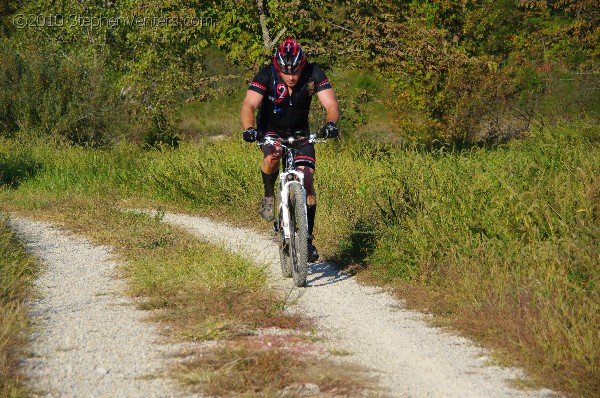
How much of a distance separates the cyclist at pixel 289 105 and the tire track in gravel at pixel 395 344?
0.62 metres

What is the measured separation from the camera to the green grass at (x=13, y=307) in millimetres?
4855

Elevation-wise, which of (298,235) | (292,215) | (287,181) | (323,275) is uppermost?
(287,181)

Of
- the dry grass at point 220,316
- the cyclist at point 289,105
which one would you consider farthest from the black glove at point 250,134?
the dry grass at point 220,316

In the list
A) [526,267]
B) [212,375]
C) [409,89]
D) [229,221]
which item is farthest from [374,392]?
[409,89]

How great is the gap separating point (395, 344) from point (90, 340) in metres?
2.04

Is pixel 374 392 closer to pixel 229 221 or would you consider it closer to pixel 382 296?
pixel 382 296

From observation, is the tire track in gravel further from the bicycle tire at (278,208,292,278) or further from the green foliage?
the green foliage

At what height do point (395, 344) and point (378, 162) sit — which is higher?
point (378, 162)

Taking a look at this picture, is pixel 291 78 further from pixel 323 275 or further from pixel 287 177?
pixel 323 275

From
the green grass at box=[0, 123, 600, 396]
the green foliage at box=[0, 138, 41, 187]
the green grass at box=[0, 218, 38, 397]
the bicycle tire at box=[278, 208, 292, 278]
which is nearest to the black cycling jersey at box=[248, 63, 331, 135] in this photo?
the bicycle tire at box=[278, 208, 292, 278]

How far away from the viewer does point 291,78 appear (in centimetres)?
795

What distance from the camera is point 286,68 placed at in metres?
7.87

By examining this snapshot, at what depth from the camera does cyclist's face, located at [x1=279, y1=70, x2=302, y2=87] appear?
26.0 ft

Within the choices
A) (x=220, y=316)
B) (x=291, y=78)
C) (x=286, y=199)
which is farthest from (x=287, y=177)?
(x=220, y=316)
